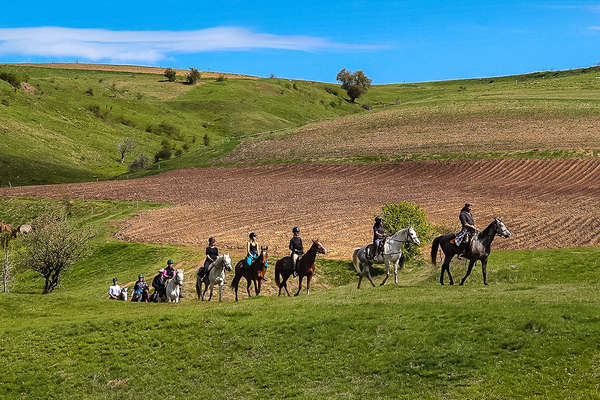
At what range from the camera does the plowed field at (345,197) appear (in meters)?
55.4

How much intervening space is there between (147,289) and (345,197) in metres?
43.1

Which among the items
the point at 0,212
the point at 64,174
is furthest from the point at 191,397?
the point at 64,174

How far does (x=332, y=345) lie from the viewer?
79.3ft

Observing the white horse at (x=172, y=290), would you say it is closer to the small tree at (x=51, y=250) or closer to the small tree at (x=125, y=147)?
the small tree at (x=51, y=250)

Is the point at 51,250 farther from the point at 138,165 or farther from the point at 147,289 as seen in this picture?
the point at 138,165

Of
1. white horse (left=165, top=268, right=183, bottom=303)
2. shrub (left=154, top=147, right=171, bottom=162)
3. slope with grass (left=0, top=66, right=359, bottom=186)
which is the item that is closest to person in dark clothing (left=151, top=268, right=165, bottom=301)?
white horse (left=165, top=268, right=183, bottom=303)

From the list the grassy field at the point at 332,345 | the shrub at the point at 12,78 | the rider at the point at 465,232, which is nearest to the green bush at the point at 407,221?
the grassy field at the point at 332,345

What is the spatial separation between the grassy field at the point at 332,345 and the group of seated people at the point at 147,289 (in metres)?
3.75

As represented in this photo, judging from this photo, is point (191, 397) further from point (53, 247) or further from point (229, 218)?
point (229, 218)

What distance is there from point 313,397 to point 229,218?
45.3 metres

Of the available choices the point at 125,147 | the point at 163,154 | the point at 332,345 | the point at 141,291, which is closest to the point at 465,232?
the point at 332,345

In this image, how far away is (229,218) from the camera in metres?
65.5

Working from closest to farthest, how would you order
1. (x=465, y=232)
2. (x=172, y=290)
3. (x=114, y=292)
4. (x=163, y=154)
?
(x=465, y=232)
(x=172, y=290)
(x=114, y=292)
(x=163, y=154)

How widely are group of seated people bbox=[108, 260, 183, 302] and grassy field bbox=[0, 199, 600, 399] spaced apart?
3.75 meters
